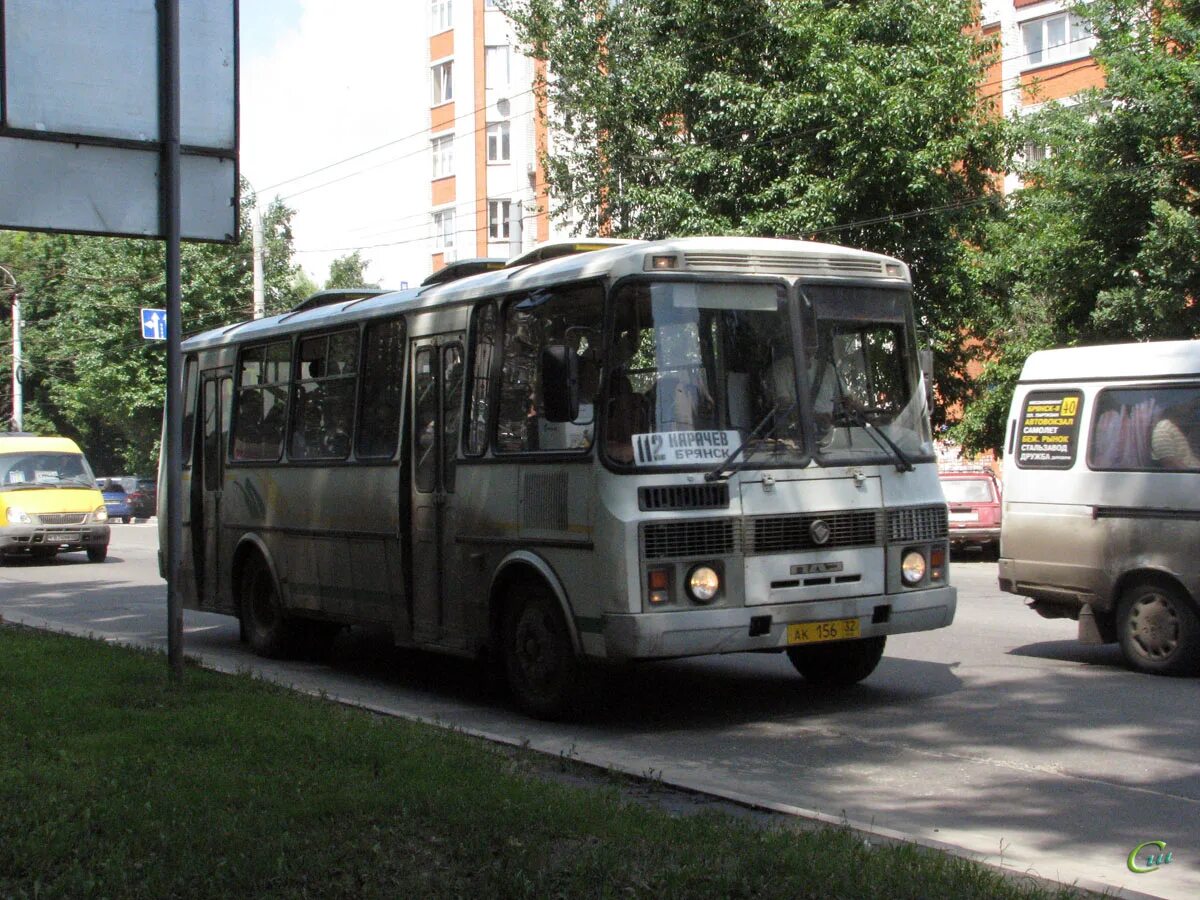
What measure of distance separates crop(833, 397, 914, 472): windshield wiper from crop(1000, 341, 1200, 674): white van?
7.44 feet

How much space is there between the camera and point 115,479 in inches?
2080

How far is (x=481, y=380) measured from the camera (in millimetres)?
9805

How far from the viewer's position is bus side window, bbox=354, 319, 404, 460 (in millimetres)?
10820

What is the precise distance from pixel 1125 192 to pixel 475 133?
33.0m

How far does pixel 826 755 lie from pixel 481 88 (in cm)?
4588

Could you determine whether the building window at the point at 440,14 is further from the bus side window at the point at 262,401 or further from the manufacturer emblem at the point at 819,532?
the manufacturer emblem at the point at 819,532

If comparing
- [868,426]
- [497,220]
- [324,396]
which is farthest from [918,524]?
[497,220]

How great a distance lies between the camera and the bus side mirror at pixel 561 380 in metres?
8.53

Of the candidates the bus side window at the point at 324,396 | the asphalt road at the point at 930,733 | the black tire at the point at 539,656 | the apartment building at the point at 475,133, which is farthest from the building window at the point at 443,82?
the black tire at the point at 539,656

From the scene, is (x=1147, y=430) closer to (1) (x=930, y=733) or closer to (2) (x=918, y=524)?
(2) (x=918, y=524)

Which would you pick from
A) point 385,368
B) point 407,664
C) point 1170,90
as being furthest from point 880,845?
point 1170,90

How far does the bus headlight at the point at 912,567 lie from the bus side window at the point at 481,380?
279 cm

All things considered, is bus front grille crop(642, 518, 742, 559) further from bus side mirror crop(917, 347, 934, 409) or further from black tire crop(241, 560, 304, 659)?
black tire crop(241, 560, 304, 659)

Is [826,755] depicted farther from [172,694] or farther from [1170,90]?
[1170,90]
